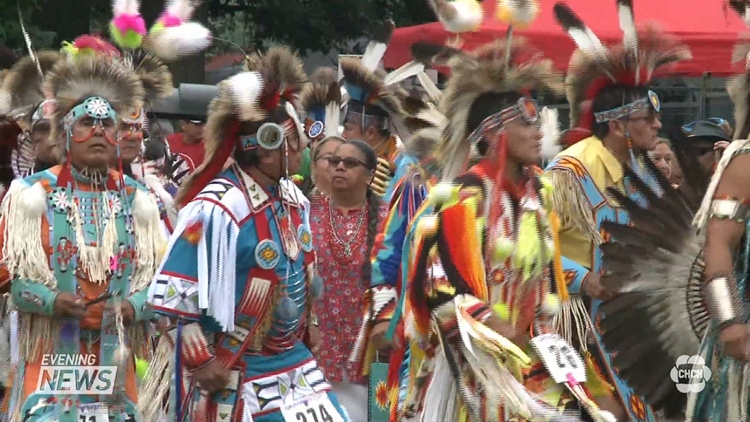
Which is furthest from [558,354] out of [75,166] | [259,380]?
[75,166]

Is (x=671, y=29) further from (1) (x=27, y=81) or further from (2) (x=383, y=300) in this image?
(1) (x=27, y=81)

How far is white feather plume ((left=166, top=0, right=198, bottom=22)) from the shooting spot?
743cm

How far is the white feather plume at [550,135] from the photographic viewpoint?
746 centimetres

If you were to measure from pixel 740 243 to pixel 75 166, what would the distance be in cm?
295

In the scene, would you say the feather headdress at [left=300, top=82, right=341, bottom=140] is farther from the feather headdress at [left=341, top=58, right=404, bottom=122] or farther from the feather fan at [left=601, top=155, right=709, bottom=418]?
the feather fan at [left=601, top=155, right=709, bottom=418]

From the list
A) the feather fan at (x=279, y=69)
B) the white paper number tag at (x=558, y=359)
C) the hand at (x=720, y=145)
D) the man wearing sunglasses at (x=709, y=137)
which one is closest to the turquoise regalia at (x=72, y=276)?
the feather fan at (x=279, y=69)

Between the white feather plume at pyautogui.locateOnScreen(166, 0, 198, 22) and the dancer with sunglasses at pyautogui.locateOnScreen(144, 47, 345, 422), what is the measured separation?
120 cm

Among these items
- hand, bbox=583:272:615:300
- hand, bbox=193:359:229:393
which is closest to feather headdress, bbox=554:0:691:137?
hand, bbox=583:272:615:300

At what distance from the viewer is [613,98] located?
7.42 meters

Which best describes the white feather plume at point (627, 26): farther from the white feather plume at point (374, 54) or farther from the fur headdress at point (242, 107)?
the white feather plume at point (374, 54)

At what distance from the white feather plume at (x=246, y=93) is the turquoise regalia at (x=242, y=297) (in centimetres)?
24

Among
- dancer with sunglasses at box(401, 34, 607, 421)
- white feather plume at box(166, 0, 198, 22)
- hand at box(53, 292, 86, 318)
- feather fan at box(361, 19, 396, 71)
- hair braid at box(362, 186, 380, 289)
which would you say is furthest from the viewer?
feather fan at box(361, 19, 396, 71)

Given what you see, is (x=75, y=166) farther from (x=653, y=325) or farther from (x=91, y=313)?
(x=653, y=325)

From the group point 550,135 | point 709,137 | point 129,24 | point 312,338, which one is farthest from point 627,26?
point 709,137
